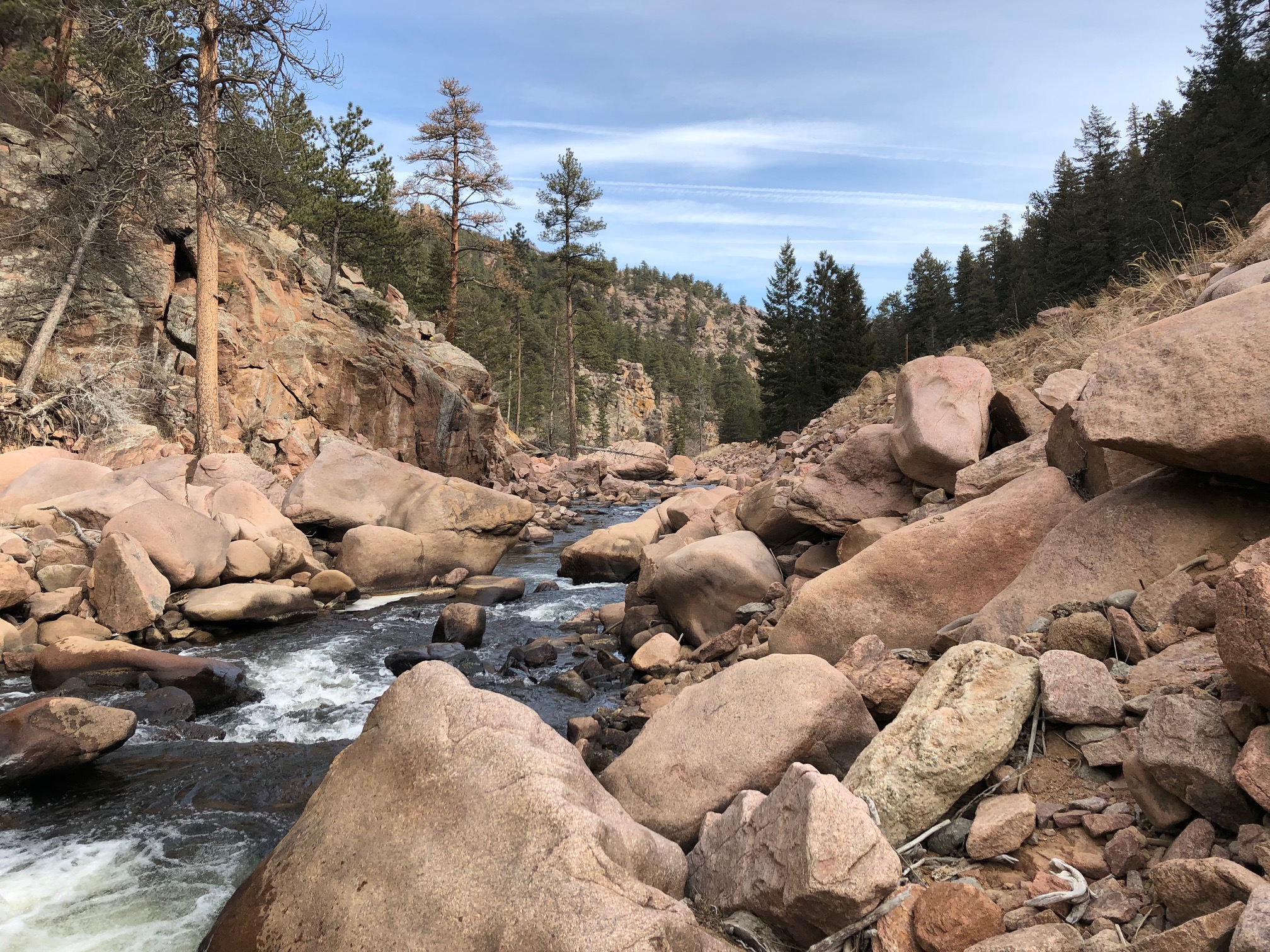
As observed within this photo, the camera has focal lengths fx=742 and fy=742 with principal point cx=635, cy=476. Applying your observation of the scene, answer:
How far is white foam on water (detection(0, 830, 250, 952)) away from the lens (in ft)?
13.1

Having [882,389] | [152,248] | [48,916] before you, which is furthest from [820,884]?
[152,248]

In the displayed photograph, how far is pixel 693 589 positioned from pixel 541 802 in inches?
210

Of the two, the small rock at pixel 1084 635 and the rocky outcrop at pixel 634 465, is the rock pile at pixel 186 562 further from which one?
the rocky outcrop at pixel 634 465

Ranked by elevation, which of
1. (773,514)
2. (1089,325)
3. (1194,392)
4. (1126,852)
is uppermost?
(1089,325)

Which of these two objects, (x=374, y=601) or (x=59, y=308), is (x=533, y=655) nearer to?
(x=374, y=601)

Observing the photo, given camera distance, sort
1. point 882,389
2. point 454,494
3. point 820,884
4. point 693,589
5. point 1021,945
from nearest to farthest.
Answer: point 1021,945 < point 820,884 < point 693,589 < point 454,494 < point 882,389

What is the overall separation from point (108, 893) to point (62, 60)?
24.8m

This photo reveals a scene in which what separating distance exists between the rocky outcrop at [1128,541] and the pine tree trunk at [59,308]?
1764cm

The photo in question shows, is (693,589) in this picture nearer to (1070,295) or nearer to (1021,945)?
(1021,945)

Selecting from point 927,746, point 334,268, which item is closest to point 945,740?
point 927,746

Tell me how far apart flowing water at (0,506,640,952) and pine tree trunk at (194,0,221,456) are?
298 inches

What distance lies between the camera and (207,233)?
50.5 ft

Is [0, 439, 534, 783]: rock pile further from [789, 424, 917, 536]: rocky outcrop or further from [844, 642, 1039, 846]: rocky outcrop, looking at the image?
[844, 642, 1039, 846]: rocky outcrop

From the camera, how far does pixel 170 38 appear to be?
14.9 meters
